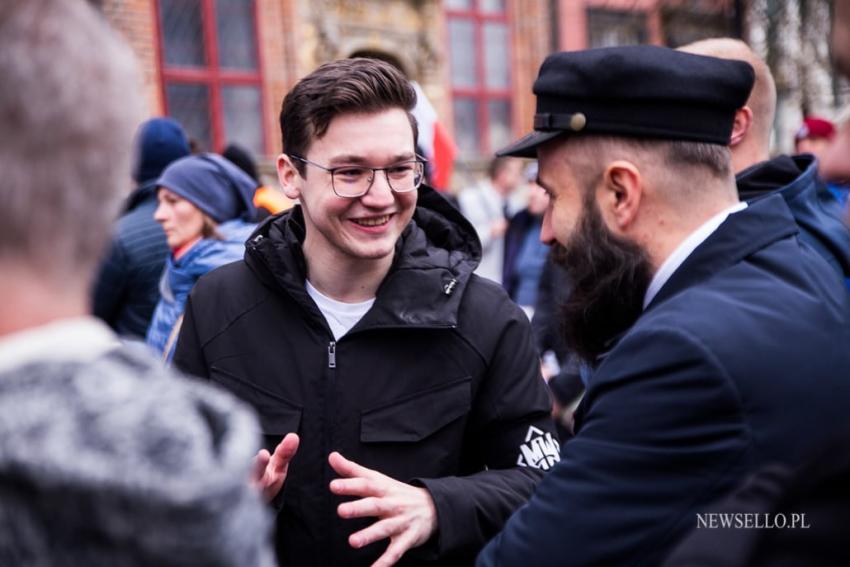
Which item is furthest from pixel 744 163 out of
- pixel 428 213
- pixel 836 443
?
pixel 836 443

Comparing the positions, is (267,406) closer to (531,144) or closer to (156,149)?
(531,144)

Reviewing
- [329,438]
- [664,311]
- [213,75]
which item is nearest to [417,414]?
[329,438]

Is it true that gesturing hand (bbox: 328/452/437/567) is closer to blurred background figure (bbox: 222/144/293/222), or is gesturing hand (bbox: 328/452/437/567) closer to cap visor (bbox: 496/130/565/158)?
cap visor (bbox: 496/130/565/158)

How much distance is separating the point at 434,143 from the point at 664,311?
5.26 meters

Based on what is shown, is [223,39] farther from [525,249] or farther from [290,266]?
[290,266]

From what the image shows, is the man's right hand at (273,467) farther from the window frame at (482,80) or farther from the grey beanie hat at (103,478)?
the window frame at (482,80)

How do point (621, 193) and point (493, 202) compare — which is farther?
point (493, 202)

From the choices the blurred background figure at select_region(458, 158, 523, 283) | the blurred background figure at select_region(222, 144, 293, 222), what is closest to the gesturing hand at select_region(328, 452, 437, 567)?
the blurred background figure at select_region(222, 144, 293, 222)

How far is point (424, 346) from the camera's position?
85.5 inches

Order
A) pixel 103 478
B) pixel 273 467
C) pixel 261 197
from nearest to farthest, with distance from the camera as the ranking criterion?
pixel 103 478
pixel 273 467
pixel 261 197

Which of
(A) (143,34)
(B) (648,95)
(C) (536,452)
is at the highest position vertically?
(A) (143,34)

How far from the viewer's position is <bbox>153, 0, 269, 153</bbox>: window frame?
32.5 feet

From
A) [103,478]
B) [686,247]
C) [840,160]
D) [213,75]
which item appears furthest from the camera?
[213,75]

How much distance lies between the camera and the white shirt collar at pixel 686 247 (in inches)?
67.9
